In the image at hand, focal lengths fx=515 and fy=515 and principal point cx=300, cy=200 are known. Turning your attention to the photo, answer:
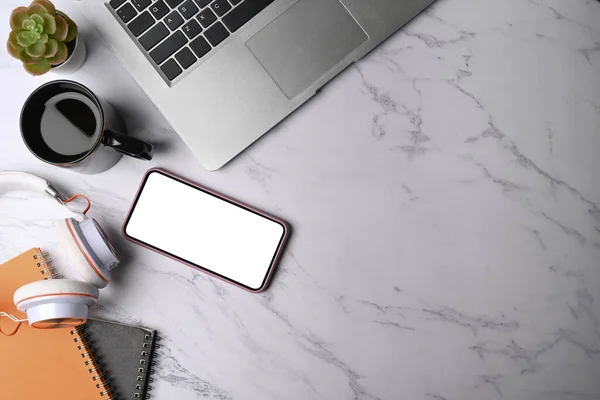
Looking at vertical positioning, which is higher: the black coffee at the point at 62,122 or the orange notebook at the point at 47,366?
the black coffee at the point at 62,122

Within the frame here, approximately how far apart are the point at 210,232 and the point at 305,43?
0.31 meters

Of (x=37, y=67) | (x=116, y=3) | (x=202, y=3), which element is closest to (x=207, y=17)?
(x=202, y=3)

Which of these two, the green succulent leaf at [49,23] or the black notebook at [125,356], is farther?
the black notebook at [125,356]

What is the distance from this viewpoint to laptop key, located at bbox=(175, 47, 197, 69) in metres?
0.73

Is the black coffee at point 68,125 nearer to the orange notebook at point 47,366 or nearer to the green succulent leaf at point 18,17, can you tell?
the green succulent leaf at point 18,17

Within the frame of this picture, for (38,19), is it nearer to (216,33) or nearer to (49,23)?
(49,23)

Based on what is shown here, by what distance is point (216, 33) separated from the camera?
29.0 inches

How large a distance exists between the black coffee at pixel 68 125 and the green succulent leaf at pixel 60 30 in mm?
74

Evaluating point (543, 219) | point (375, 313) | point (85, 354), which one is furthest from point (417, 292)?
point (85, 354)

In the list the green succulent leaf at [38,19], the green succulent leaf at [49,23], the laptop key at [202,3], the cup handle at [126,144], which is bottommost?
the cup handle at [126,144]

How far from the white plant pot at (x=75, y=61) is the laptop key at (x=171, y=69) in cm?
13

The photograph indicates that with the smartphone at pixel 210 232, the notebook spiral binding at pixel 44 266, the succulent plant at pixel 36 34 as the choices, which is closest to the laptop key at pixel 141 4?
the succulent plant at pixel 36 34

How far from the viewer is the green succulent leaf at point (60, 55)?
69 cm

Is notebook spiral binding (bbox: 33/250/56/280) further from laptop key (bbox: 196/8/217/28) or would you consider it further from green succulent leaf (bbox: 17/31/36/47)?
laptop key (bbox: 196/8/217/28)
